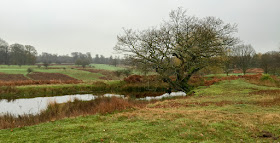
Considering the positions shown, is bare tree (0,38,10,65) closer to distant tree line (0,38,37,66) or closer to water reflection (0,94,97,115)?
distant tree line (0,38,37,66)

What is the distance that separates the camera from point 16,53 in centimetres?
6569

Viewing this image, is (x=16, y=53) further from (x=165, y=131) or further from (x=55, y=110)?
(x=165, y=131)

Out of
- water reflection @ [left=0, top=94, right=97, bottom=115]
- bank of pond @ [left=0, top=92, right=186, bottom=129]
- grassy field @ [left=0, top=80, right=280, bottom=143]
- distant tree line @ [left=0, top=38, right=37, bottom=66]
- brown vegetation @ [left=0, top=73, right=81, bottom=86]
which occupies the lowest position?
water reflection @ [left=0, top=94, right=97, bottom=115]

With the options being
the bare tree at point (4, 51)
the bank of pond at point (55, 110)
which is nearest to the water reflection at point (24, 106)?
the bank of pond at point (55, 110)

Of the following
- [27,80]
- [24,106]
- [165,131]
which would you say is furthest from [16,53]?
[165,131]

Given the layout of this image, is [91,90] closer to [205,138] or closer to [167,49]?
[167,49]

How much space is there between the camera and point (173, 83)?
24.6 m

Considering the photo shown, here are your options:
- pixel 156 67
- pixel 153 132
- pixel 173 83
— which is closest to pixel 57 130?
pixel 153 132

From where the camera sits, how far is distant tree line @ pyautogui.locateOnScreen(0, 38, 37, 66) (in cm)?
6568

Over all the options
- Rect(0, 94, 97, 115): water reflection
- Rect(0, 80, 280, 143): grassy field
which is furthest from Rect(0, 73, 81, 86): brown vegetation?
Rect(0, 80, 280, 143): grassy field

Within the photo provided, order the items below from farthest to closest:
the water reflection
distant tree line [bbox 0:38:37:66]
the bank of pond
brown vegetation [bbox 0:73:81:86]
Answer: distant tree line [bbox 0:38:37:66] < brown vegetation [bbox 0:73:81:86] < the water reflection < the bank of pond

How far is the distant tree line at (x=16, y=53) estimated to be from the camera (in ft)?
215

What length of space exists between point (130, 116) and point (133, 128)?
2073 millimetres

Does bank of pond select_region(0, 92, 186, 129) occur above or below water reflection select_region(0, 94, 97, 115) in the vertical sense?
above
